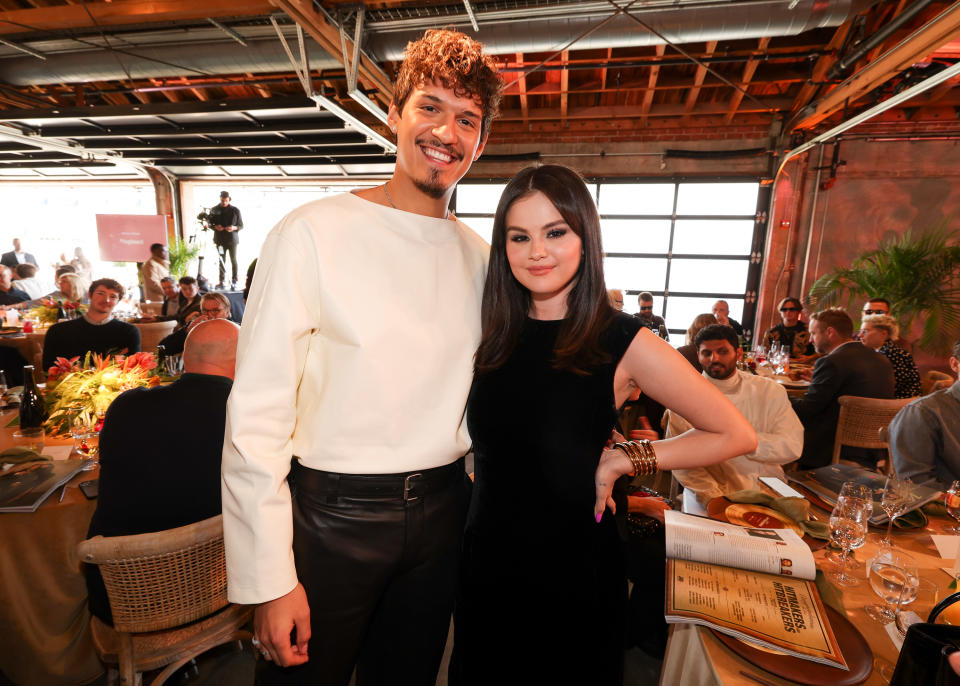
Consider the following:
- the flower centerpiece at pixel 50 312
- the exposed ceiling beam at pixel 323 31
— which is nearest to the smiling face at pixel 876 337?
the exposed ceiling beam at pixel 323 31

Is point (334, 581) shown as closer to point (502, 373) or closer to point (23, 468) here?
point (502, 373)

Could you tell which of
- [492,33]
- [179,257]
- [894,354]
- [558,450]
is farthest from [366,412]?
[179,257]

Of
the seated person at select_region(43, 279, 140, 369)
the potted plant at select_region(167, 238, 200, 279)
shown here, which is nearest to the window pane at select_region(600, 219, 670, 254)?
the seated person at select_region(43, 279, 140, 369)

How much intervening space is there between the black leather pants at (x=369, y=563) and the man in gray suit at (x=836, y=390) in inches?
160

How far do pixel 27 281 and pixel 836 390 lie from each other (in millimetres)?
11820

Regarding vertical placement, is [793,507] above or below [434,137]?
below

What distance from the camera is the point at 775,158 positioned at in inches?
320

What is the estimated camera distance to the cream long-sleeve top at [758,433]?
105 inches

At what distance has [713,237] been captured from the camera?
8906 millimetres

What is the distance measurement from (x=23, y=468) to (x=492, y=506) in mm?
2232

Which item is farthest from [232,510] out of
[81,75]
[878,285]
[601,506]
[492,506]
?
[878,285]

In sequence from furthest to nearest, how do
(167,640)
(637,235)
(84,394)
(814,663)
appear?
(637,235) → (84,394) → (167,640) → (814,663)

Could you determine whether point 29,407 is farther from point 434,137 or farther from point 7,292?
point 7,292

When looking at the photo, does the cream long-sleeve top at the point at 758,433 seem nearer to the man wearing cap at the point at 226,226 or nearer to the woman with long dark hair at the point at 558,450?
the woman with long dark hair at the point at 558,450
